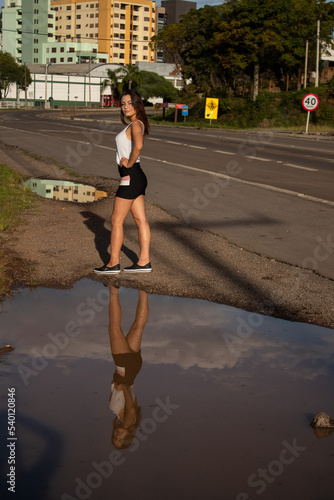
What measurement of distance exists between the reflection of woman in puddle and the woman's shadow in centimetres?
149

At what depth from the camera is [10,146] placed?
24953mm

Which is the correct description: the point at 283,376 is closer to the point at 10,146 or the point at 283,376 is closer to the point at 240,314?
the point at 240,314

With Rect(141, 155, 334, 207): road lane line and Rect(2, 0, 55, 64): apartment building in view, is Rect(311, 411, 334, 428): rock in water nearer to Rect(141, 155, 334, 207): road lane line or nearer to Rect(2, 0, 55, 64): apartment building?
Rect(141, 155, 334, 207): road lane line

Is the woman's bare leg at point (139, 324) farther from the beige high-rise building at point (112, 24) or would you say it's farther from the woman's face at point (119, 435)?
the beige high-rise building at point (112, 24)

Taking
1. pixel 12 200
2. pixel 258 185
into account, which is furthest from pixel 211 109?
pixel 12 200

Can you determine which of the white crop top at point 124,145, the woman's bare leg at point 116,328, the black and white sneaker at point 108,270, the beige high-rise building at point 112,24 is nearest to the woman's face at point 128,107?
the white crop top at point 124,145

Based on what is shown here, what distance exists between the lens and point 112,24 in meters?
149

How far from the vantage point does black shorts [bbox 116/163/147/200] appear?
6.78 m

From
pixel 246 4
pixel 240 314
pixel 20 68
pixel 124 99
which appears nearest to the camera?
pixel 240 314

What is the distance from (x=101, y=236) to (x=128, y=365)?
4.29 metres

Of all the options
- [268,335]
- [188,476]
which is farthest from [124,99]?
[188,476]

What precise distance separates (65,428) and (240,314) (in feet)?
7.59

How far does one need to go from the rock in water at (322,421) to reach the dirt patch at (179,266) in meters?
1.75

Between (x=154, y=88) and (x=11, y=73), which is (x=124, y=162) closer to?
(x=154, y=88)
